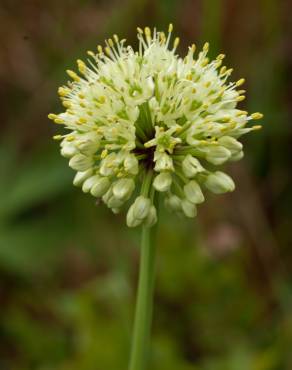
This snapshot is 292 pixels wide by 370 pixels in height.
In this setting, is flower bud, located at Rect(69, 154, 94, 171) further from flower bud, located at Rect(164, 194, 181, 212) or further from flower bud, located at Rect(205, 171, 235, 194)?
flower bud, located at Rect(205, 171, 235, 194)

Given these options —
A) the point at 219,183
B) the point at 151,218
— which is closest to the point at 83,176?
the point at 151,218

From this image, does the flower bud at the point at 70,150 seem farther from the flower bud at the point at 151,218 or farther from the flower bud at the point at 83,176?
the flower bud at the point at 151,218

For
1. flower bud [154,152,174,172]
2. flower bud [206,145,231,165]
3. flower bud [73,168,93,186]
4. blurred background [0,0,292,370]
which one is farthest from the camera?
blurred background [0,0,292,370]

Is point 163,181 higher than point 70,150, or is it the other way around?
point 70,150

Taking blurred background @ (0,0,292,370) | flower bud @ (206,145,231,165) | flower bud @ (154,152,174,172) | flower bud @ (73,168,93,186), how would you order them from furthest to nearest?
blurred background @ (0,0,292,370) → flower bud @ (73,168,93,186) → flower bud @ (206,145,231,165) → flower bud @ (154,152,174,172)

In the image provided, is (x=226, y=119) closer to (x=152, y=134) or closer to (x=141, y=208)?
(x=152, y=134)

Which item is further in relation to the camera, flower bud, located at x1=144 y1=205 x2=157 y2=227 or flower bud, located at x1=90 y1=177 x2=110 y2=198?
flower bud, located at x1=90 y1=177 x2=110 y2=198

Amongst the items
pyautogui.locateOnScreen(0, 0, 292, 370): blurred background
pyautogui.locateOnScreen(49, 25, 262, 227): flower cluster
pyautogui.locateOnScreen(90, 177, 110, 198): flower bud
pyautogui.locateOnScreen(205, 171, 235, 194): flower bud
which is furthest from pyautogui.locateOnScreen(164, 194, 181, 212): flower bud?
pyautogui.locateOnScreen(0, 0, 292, 370): blurred background
